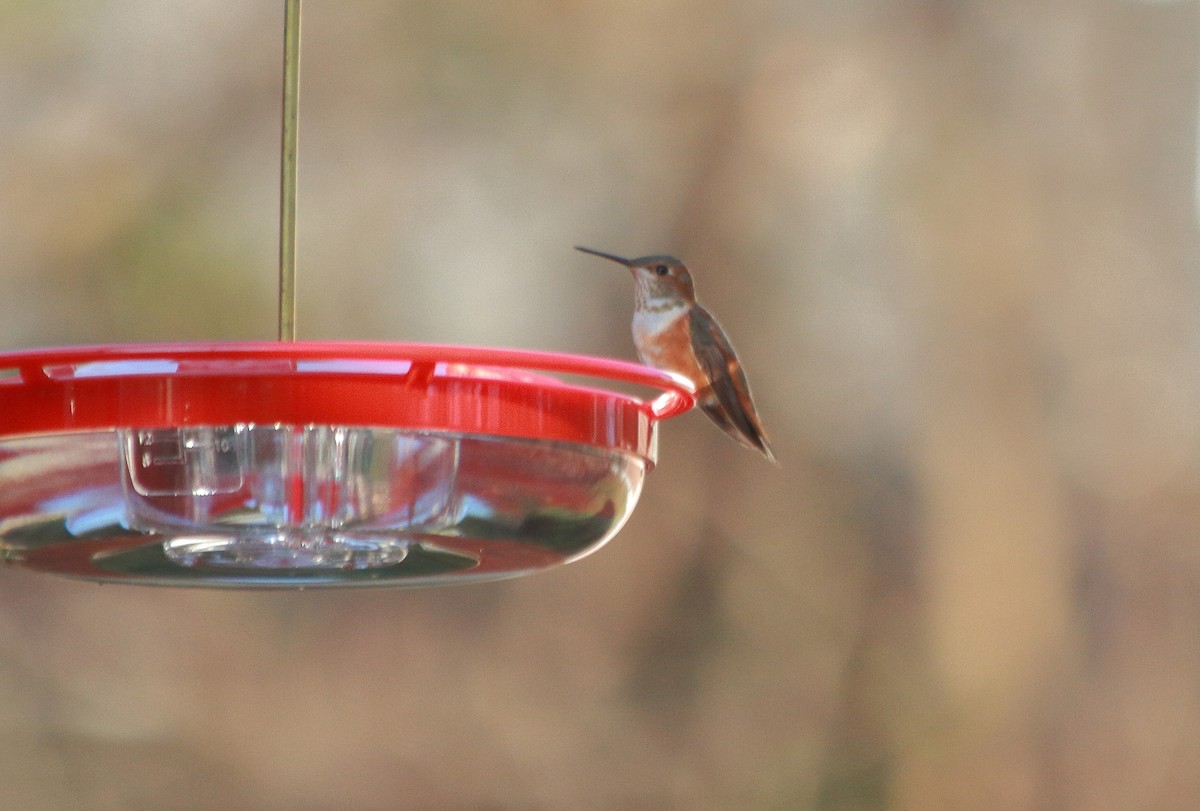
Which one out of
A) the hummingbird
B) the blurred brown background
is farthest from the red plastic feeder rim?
the blurred brown background

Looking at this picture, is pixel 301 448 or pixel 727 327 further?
pixel 727 327

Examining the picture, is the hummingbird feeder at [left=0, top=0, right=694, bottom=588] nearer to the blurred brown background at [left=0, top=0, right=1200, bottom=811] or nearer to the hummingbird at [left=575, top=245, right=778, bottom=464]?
the hummingbird at [left=575, top=245, right=778, bottom=464]

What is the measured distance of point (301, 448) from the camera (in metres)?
1.25

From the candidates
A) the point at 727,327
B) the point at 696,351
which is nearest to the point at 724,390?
the point at 696,351

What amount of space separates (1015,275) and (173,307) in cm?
287

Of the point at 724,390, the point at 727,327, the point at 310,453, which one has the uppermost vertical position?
the point at 310,453

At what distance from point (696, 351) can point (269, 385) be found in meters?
1.26

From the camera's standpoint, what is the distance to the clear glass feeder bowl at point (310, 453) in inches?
45.6

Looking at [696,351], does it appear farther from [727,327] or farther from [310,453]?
[727,327]

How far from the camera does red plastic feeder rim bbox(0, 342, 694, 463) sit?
1124mm

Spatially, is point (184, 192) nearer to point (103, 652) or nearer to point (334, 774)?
point (103, 652)

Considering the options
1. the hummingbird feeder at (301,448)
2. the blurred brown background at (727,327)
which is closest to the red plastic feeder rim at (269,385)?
the hummingbird feeder at (301,448)

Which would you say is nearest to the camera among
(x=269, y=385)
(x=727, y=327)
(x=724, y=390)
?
(x=269, y=385)

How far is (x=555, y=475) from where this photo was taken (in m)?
1.32
